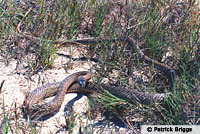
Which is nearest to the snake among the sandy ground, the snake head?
the snake head

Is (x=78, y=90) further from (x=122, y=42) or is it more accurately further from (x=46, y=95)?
(x=122, y=42)

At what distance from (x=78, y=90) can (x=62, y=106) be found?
40 cm

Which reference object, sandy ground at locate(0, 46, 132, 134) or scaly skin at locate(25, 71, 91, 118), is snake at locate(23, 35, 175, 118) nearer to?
scaly skin at locate(25, 71, 91, 118)

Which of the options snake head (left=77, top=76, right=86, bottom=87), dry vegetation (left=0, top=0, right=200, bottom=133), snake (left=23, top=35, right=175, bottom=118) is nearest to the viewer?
dry vegetation (left=0, top=0, right=200, bottom=133)

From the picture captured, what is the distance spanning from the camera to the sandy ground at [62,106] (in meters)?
3.35

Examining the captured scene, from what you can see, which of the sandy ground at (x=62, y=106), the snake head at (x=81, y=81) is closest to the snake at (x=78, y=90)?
the snake head at (x=81, y=81)

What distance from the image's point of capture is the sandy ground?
335 cm

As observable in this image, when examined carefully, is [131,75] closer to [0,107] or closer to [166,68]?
[166,68]

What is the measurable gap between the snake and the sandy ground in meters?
0.10

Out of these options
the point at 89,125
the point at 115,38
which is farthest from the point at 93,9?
the point at 89,125

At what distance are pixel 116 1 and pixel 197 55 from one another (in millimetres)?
1834

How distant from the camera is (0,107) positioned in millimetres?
3553

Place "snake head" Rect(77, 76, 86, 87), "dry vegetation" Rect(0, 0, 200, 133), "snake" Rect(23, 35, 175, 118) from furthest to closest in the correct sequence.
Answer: "snake head" Rect(77, 76, 86, 87) < "snake" Rect(23, 35, 175, 118) < "dry vegetation" Rect(0, 0, 200, 133)

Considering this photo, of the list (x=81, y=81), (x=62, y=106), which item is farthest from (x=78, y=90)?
(x=62, y=106)
